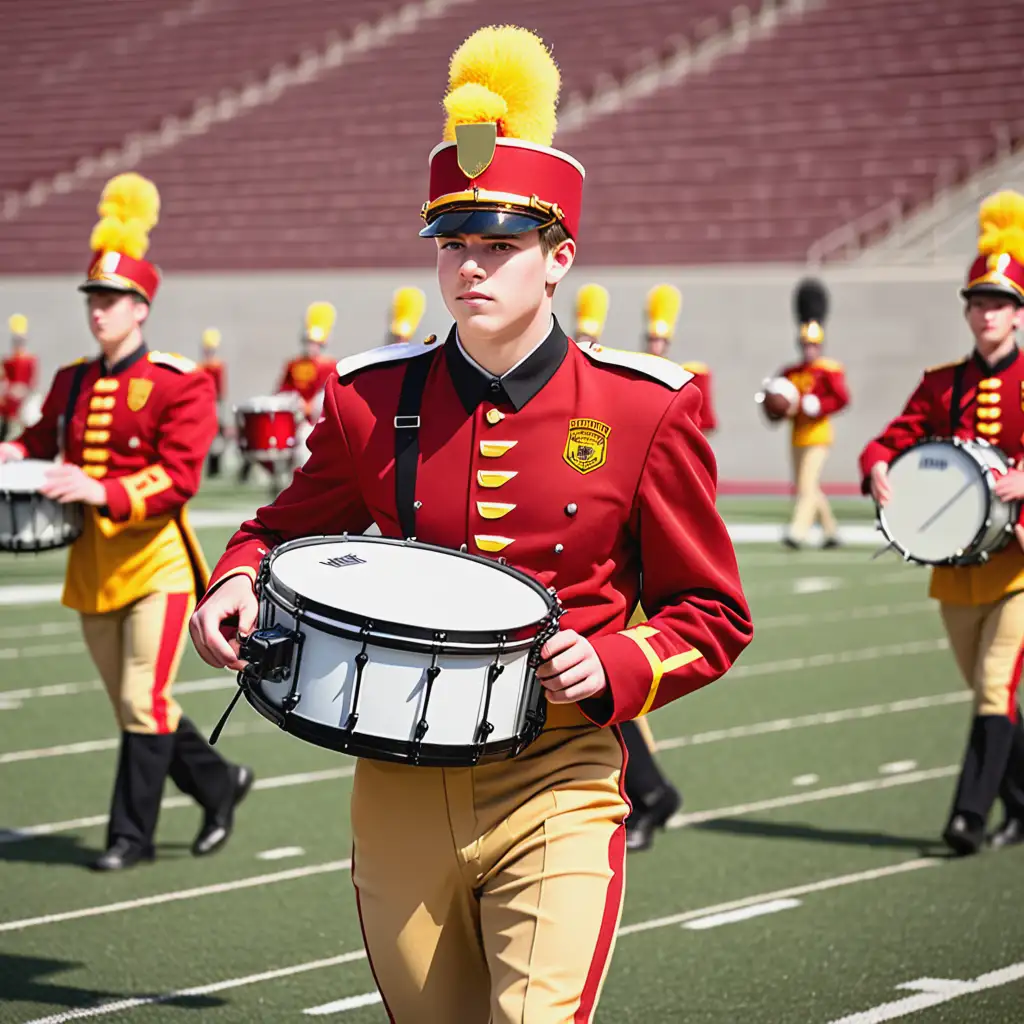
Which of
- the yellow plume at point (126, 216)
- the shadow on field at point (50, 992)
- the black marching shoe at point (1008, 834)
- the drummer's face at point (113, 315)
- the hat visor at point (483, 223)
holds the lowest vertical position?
the black marching shoe at point (1008, 834)

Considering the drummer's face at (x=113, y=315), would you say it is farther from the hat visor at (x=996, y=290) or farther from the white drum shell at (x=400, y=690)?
the white drum shell at (x=400, y=690)

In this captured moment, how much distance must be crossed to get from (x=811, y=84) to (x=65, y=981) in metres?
23.9

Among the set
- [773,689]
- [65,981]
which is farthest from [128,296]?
[773,689]

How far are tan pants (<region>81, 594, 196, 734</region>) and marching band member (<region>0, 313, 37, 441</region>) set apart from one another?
21637mm

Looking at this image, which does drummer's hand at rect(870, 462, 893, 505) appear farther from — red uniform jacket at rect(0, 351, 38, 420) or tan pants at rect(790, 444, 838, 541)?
red uniform jacket at rect(0, 351, 38, 420)

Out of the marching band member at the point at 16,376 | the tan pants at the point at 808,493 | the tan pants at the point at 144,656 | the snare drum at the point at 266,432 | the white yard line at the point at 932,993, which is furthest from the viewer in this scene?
the marching band member at the point at 16,376

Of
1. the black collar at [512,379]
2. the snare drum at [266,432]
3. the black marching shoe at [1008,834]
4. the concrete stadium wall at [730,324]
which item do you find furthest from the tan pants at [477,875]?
the concrete stadium wall at [730,324]

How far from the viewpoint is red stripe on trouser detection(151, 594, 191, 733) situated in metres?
6.21

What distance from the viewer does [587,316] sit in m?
9.45

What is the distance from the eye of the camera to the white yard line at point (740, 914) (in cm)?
554

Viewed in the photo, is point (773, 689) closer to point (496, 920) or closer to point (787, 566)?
point (787, 566)

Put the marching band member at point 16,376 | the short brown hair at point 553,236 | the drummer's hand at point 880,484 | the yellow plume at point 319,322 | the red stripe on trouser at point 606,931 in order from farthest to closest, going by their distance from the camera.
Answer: the marching band member at point 16,376
the yellow plume at point 319,322
the drummer's hand at point 880,484
the short brown hair at point 553,236
the red stripe on trouser at point 606,931

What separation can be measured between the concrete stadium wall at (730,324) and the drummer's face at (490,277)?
20825 mm

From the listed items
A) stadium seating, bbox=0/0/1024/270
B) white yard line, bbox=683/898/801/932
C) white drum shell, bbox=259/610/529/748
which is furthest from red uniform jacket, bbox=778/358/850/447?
white drum shell, bbox=259/610/529/748
